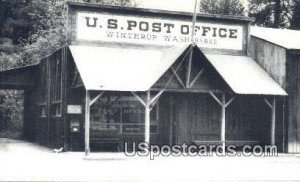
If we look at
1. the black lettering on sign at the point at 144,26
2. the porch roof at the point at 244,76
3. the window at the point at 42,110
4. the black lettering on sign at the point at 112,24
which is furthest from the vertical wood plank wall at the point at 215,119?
the window at the point at 42,110

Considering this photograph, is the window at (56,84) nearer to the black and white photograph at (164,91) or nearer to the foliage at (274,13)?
the black and white photograph at (164,91)

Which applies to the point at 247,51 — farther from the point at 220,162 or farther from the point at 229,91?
the point at 220,162

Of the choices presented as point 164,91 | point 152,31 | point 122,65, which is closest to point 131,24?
point 152,31

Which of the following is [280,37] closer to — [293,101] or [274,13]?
[293,101]

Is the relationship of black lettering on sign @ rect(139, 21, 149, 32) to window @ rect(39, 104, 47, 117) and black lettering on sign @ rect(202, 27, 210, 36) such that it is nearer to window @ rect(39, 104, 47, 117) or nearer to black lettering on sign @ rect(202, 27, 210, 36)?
black lettering on sign @ rect(202, 27, 210, 36)

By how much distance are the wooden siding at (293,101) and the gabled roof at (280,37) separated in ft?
2.53

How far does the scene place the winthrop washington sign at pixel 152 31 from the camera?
24.5 metres

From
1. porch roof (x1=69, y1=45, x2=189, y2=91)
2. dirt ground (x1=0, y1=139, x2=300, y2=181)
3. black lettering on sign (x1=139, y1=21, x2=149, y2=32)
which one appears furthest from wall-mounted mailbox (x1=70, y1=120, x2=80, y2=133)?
black lettering on sign (x1=139, y1=21, x2=149, y2=32)

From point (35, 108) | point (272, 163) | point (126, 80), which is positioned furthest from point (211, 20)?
point (35, 108)

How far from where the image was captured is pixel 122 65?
917 inches

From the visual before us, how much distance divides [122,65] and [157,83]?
1874 mm

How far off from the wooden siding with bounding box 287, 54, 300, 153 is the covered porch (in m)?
0.64

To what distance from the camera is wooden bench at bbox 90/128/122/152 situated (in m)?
23.7

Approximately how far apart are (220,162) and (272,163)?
2.10 meters
